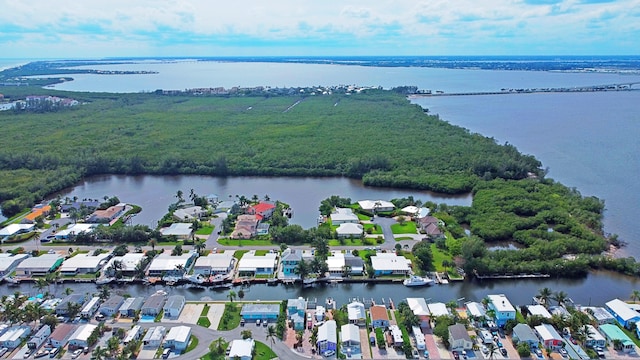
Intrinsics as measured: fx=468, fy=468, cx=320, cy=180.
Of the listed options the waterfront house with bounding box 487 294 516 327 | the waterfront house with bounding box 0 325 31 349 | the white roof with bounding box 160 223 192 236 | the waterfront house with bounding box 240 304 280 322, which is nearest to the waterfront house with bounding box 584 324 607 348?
the waterfront house with bounding box 487 294 516 327

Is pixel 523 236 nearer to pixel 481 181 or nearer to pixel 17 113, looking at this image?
pixel 481 181

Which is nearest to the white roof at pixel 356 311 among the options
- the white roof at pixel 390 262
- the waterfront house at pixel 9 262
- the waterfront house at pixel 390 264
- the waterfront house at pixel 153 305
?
the waterfront house at pixel 390 264

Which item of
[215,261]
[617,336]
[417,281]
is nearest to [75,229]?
[215,261]

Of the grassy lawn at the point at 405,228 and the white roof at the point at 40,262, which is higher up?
the grassy lawn at the point at 405,228

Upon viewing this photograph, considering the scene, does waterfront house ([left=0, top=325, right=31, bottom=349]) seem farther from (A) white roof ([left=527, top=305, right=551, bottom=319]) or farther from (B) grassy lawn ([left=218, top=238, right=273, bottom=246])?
(A) white roof ([left=527, top=305, right=551, bottom=319])

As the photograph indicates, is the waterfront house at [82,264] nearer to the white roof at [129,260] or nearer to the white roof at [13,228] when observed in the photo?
the white roof at [129,260]

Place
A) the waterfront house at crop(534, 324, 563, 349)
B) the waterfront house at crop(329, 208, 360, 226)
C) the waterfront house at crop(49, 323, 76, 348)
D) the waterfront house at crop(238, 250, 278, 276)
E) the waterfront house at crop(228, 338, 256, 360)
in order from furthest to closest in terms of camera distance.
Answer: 1. the waterfront house at crop(329, 208, 360, 226)
2. the waterfront house at crop(238, 250, 278, 276)
3. the waterfront house at crop(49, 323, 76, 348)
4. the waterfront house at crop(534, 324, 563, 349)
5. the waterfront house at crop(228, 338, 256, 360)
